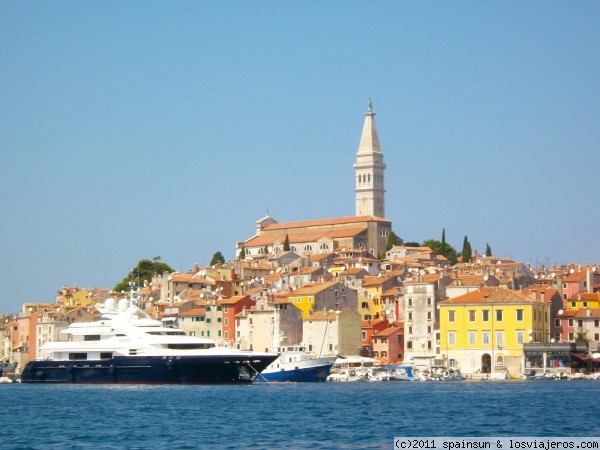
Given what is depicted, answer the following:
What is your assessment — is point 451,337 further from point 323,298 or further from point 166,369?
point 166,369

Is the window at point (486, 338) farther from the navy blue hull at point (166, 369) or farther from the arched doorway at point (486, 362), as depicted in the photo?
the navy blue hull at point (166, 369)

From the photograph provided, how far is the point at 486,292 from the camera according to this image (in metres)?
91.2

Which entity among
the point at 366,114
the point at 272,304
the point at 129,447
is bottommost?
the point at 129,447

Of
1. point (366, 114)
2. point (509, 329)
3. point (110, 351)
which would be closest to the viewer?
point (110, 351)

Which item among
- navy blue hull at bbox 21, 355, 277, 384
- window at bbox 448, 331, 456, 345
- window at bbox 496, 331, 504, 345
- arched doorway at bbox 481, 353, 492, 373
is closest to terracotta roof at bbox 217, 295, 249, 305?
window at bbox 448, 331, 456, 345

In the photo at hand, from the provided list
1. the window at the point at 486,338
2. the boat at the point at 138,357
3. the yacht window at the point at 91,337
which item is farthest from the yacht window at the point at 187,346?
the window at the point at 486,338

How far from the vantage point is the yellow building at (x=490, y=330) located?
→ 89062mm

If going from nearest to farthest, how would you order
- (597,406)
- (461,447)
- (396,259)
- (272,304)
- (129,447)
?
(461,447), (129,447), (597,406), (272,304), (396,259)

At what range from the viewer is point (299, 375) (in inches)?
3388

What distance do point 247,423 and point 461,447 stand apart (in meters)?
14.5

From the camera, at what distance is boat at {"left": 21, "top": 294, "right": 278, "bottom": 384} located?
75.6 m

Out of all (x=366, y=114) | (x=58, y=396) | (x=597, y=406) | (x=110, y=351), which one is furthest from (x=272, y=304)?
(x=366, y=114)

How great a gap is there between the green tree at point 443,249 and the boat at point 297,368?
186 feet

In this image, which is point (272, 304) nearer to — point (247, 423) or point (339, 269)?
point (339, 269)
